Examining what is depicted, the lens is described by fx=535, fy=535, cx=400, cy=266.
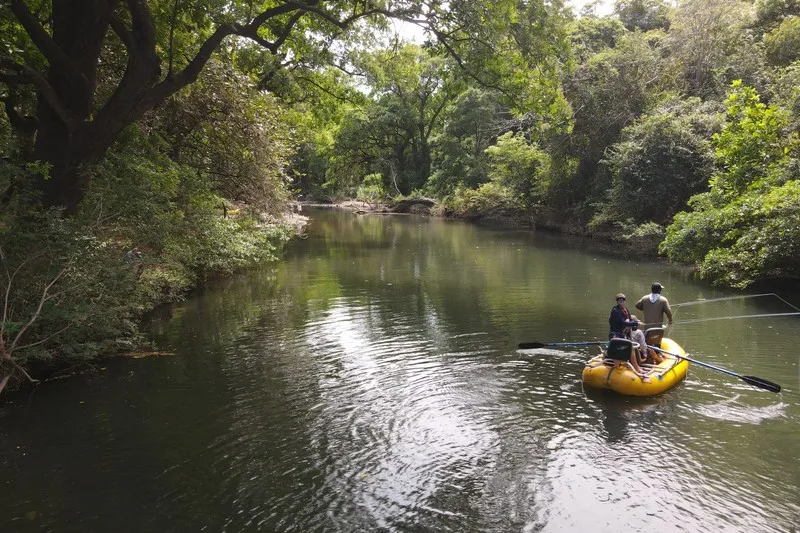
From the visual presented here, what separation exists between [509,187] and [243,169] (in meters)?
24.3

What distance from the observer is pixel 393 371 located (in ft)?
30.0

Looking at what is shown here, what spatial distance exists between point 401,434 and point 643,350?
14.4 ft

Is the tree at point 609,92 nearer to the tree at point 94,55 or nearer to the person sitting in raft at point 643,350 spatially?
the tree at point 94,55

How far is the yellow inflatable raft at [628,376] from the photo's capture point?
25.8ft

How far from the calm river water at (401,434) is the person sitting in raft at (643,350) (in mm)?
687

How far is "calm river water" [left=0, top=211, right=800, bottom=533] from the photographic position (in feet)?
17.3

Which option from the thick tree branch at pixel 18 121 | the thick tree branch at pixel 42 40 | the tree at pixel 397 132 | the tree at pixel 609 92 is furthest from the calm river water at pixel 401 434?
the tree at pixel 397 132

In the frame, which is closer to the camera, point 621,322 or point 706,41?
point 621,322

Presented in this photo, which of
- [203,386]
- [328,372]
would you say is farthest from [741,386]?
[203,386]

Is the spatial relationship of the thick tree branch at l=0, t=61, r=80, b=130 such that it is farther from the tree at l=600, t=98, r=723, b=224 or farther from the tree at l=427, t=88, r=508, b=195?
the tree at l=427, t=88, r=508, b=195

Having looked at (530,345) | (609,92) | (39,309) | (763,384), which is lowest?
(763,384)

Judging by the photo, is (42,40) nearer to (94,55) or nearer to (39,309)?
(94,55)

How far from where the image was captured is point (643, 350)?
28.5ft

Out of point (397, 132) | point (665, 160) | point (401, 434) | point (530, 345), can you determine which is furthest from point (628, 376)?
point (397, 132)
